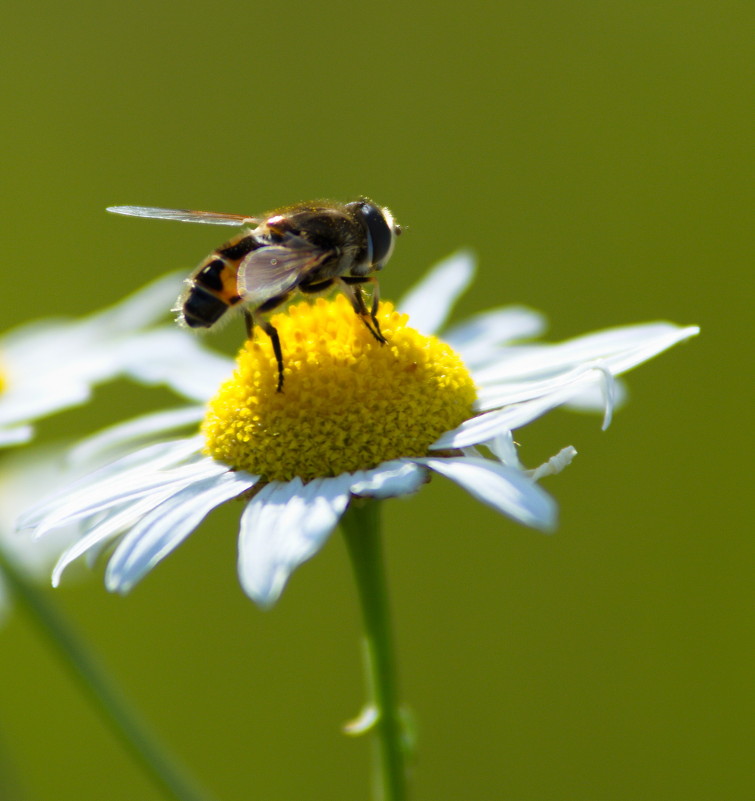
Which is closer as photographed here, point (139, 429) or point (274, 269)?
point (274, 269)

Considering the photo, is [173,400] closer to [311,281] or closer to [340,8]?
[340,8]

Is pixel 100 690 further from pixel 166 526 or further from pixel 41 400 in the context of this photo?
pixel 41 400

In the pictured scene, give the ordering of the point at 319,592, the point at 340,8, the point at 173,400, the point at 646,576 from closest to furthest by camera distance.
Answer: the point at 646,576 < the point at 319,592 < the point at 173,400 < the point at 340,8

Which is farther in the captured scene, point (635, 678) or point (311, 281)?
point (635, 678)

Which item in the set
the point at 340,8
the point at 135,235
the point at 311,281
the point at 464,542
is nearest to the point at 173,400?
the point at 135,235

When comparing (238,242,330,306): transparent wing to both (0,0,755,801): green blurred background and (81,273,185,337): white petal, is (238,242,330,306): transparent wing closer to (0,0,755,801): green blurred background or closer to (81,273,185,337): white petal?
(81,273,185,337): white petal

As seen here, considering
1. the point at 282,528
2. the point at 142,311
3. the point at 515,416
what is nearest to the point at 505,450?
the point at 515,416

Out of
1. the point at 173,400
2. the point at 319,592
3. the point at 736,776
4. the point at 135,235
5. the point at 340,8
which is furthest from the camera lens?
the point at 340,8
